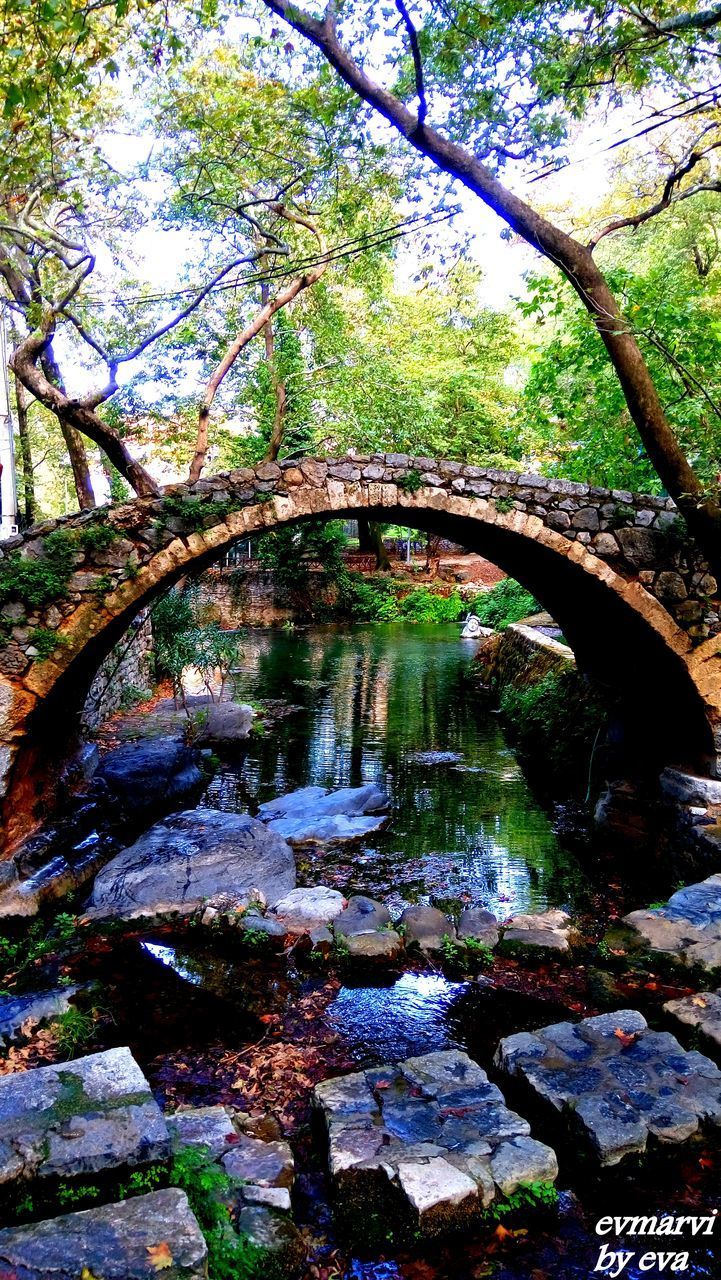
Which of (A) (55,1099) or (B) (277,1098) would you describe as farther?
(B) (277,1098)

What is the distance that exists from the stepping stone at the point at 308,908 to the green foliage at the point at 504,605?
→ 13.2 meters

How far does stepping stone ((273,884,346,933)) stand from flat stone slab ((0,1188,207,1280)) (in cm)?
322

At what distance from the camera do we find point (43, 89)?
5.07 m

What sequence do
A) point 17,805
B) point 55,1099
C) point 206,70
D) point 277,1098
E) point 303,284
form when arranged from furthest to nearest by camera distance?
point 303,284, point 206,70, point 17,805, point 277,1098, point 55,1099

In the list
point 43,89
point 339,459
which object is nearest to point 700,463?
point 339,459

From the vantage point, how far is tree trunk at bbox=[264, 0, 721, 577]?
571 cm

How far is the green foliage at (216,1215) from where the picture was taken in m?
2.79

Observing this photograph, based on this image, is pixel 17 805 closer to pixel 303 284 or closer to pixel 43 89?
pixel 43 89

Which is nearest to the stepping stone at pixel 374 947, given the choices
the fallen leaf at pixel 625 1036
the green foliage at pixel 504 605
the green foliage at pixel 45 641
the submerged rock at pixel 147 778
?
the fallen leaf at pixel 625 1036

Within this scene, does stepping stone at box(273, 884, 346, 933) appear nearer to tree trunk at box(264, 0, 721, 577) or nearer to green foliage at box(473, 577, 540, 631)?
tree trunk at box(264, 0, 721, 577)

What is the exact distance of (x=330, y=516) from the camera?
7164 mm

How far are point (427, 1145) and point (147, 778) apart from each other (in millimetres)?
5767

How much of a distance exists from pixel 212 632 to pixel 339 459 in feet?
18.5

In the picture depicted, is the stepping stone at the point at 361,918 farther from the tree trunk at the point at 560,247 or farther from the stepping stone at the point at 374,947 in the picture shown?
the tree trunk at the point at 560,247
